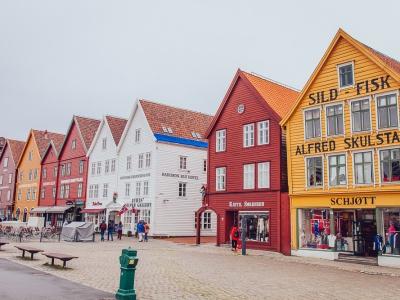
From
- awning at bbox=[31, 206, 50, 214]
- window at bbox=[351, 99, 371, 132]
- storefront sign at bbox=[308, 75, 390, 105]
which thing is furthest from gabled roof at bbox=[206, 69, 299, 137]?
awning at bbox=[31, 206, 50, 214]

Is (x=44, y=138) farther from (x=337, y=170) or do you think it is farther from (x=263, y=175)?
(x=337, y=170)

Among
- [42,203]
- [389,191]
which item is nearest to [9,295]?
[389,191]

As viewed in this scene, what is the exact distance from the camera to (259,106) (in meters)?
30.4

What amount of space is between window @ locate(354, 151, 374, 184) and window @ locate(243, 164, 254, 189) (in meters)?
7.93

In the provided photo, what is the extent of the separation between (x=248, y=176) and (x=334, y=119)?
24.8ft

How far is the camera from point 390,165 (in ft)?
73.3

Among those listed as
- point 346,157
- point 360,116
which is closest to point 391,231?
point 346,157

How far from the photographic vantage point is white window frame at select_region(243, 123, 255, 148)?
100ft

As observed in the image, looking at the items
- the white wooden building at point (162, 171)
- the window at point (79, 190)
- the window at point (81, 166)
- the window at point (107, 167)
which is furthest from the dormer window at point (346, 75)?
the window at point (79, 190)

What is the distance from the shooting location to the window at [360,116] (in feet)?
77.7

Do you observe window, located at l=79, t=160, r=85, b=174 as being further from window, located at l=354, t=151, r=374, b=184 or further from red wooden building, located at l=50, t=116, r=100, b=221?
window, located at l=354, t=151, r=374, b=184

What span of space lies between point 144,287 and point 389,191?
14196 mm

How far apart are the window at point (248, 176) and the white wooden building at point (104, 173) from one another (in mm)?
17204

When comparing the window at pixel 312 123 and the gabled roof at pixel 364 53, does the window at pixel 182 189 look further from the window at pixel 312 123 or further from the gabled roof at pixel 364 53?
the window at pixel 312 123
